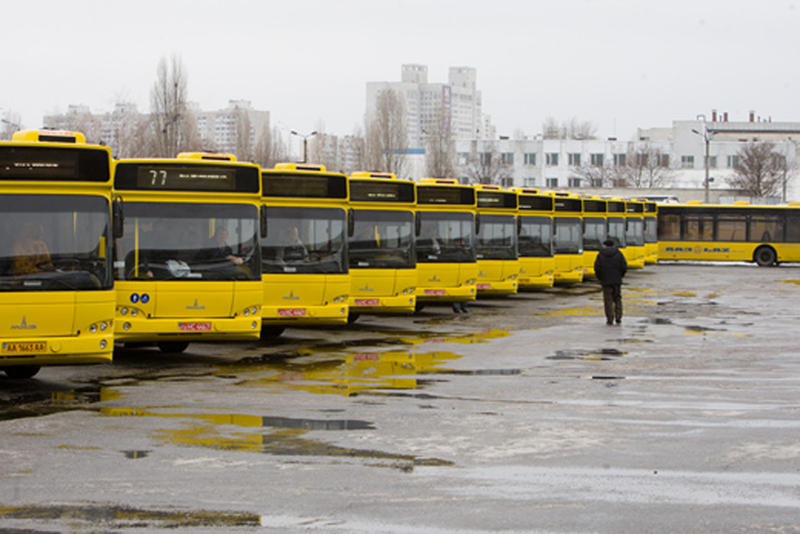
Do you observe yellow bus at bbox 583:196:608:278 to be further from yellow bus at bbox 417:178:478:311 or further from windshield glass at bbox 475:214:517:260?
yellow bus at bbox 417:178:478:311

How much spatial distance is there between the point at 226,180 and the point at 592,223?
29534mm

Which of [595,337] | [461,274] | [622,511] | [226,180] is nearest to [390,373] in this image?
[226,180]

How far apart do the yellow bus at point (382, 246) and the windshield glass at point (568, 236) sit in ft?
48.9

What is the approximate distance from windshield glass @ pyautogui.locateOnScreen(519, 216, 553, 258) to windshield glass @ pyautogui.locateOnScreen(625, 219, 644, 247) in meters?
15.7

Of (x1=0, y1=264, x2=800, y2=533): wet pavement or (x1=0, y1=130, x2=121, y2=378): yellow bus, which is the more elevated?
(x1=0, y1=130, x2=121, y2=378): yellow bus

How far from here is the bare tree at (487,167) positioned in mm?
113938

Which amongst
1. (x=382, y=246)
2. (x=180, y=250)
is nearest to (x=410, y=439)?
(x=180, y=250)

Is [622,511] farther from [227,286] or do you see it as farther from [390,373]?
[227,286]

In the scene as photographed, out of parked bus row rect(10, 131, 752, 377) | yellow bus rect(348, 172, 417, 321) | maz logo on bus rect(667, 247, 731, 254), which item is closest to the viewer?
parked bus row rect(10, 131, 752, 377)

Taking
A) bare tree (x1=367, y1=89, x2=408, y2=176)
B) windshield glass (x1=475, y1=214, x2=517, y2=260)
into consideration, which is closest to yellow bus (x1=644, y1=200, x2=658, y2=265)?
windshield glass (x1=475, y1=214, x2=517, y2=260)

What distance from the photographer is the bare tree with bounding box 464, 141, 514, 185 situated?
4486 inches

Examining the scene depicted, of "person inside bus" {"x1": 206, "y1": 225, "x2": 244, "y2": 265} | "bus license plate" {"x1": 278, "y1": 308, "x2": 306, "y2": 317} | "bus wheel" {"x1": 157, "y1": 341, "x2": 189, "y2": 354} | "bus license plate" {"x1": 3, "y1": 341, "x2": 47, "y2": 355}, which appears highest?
"person inside bus" {"x1": 206, "y1": 225, "x2": 244, "y2": 265}

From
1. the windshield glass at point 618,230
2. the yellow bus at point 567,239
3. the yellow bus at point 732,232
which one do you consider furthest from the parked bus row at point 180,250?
the yellow bus at point 732,232

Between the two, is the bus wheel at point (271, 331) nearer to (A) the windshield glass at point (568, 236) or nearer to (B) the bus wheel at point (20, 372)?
(B) the bus wheel at point (20, 372)
